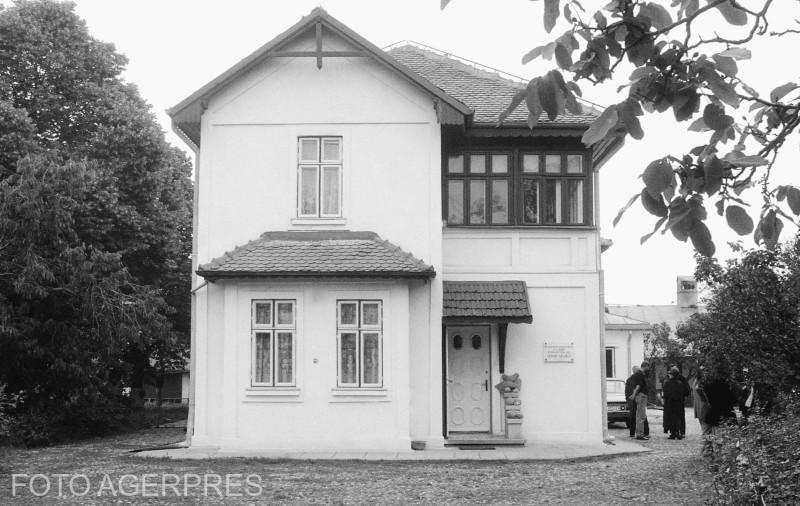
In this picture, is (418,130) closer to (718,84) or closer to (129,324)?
(129,324)

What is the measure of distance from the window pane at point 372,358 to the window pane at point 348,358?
0.54 feet

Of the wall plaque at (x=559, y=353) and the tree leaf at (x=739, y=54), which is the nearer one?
the tree leaf at (x=739, y=54)

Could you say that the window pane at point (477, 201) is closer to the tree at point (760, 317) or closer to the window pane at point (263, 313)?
the window pane at point (263, 313)

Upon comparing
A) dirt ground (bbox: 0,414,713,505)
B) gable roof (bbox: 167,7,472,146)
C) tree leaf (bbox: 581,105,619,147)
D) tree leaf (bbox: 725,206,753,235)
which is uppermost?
gable roof (bbox: 167,7,472,146)

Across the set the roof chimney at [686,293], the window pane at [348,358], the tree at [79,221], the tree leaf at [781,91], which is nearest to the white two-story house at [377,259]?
the window pane at [348,358]

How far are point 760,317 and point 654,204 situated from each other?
9500 millimetres

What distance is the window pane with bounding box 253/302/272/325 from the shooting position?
683 inches

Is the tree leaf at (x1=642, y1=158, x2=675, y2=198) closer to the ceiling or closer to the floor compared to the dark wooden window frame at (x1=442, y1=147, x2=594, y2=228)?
closer to the floor

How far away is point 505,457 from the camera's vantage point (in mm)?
15750

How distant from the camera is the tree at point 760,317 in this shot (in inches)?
475

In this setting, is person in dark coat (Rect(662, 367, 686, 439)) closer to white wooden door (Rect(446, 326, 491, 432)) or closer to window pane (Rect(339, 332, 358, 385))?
white wooden door (Rect(446, 326, 491, 432))

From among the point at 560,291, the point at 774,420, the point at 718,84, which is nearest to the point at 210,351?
the point at 560,291

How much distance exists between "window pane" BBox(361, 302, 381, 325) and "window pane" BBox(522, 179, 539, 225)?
3462 millimetres

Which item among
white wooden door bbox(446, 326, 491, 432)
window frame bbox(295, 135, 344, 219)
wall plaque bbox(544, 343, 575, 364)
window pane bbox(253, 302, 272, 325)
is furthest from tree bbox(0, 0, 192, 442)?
wall plaque bbox(544, 343, 575, 364)
